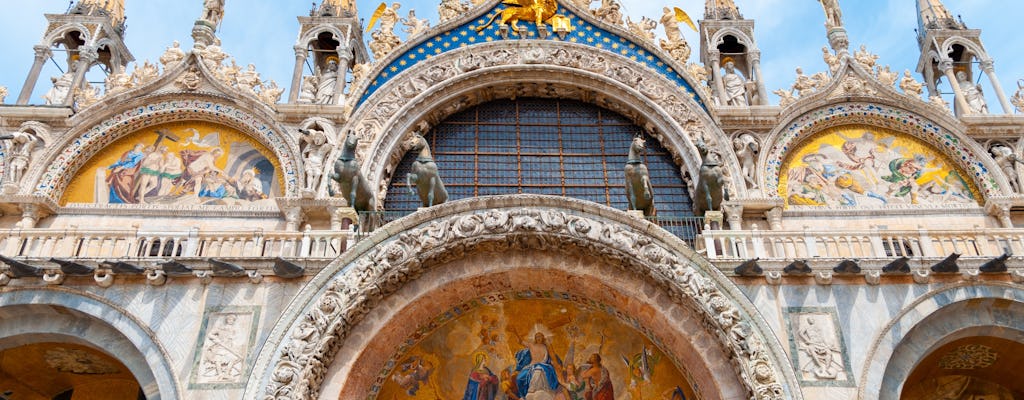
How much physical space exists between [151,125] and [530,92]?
25.4 feet

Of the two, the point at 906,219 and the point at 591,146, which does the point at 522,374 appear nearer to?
the point at 591,146

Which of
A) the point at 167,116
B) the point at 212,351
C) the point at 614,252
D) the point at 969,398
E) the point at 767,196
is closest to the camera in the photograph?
the point at 212,351

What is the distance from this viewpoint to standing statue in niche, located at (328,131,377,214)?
13094mm

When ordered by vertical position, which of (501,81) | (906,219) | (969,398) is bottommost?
(969,398)

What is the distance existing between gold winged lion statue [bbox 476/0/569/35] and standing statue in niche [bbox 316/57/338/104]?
10.6 ft

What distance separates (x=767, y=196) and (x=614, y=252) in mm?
4391

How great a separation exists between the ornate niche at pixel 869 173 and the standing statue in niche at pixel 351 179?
7.89 meters

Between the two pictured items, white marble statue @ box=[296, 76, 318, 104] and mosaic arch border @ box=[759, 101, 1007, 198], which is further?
white marble statue @ box=[296, 76, 318, 104]

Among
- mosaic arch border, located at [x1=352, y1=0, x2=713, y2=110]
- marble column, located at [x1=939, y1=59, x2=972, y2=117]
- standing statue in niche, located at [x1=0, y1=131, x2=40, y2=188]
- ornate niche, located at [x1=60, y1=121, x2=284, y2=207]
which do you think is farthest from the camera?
mosaic arch border, located at [x1=352, y1=0, x2=713, y2=110]

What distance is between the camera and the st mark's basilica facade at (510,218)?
11.2 m

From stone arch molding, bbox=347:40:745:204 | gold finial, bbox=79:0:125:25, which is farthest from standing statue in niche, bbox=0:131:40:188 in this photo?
stone arch molding, bbox=347:40:745:204

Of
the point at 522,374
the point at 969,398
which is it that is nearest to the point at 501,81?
the point at 522,374

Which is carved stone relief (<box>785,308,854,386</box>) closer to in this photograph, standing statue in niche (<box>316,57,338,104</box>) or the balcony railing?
the balcony railing

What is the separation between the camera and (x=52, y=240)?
12.1 metres
